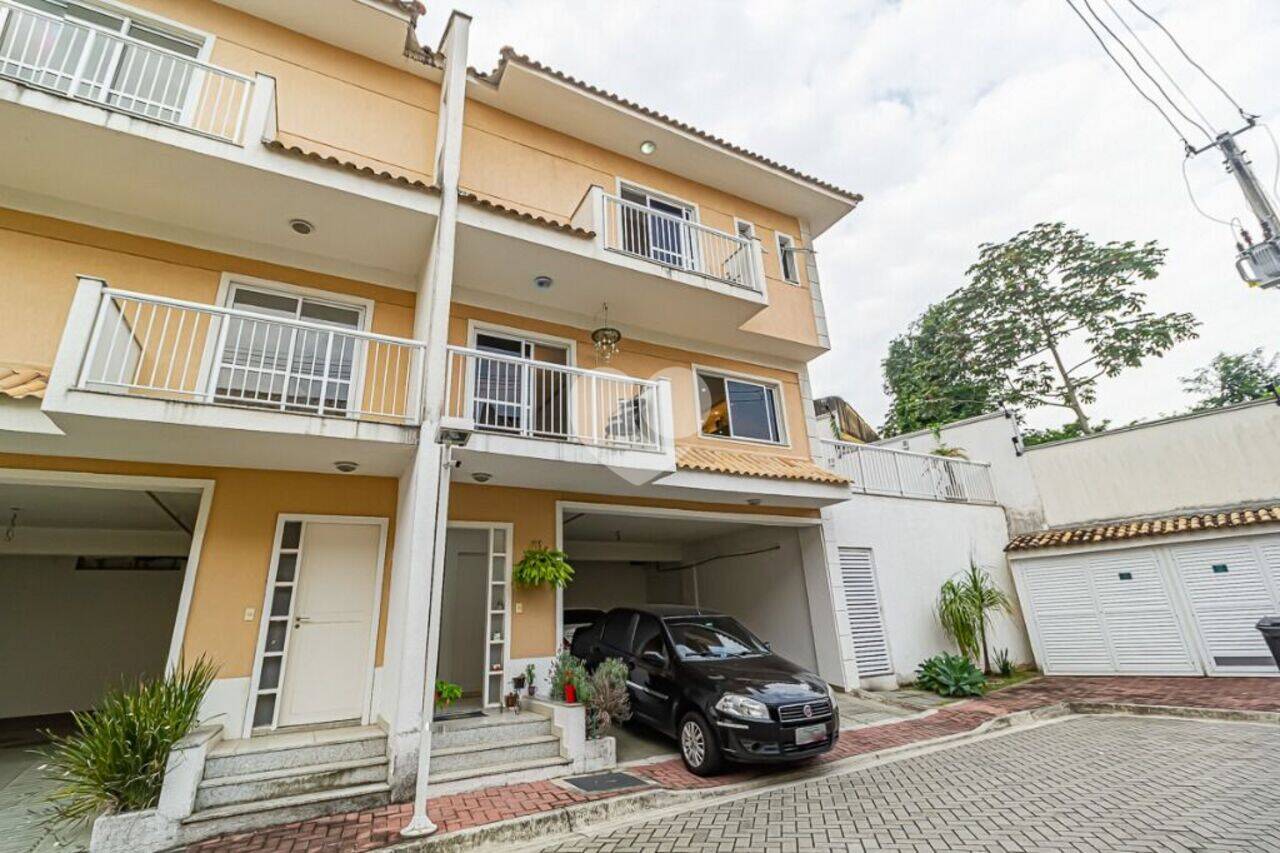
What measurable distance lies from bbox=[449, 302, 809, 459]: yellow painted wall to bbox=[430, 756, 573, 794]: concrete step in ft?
16.7

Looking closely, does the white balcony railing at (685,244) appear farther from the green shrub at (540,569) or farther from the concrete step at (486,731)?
the concrete step at (486,731)

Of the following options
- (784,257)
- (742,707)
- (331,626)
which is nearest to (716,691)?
(742,707)

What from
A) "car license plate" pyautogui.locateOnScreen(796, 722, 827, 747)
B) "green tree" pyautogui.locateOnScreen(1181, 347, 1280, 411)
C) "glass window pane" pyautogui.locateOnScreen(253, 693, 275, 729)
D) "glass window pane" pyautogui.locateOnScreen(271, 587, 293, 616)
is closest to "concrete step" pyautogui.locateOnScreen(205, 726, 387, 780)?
"glass window pane" pyautogui.locateOnScreen(253, 693, 275, 729)

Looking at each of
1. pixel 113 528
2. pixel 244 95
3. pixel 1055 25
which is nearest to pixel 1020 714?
pixel 1055 25

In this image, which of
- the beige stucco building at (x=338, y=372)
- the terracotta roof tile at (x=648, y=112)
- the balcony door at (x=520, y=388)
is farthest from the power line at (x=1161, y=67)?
the balcony door at (x=520, y=388)

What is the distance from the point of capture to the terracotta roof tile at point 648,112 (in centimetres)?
802

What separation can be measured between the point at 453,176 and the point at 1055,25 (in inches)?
304

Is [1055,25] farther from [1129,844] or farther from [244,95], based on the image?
[244,95]

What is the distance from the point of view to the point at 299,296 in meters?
6.83

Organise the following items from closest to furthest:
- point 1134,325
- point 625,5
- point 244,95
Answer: point 244,95 < point 625,5 < point 1134,325

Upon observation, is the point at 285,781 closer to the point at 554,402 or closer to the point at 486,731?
the point at 486,731

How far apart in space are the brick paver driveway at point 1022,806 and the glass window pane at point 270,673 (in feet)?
12.8

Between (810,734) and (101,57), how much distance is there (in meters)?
11.5

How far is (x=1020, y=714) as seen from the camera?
7758 millimetres
